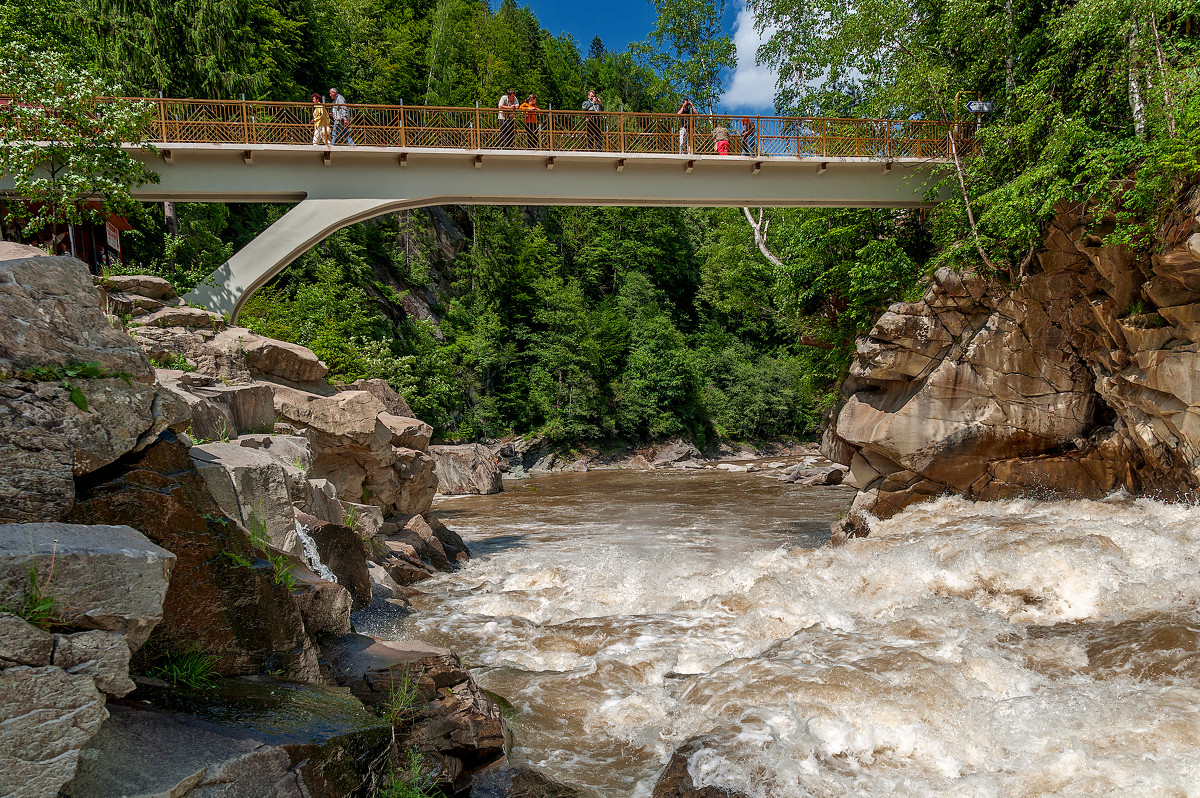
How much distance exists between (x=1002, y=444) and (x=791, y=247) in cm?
745

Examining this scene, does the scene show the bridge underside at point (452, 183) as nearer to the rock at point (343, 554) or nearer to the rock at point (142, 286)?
the rock at point (142, 286)

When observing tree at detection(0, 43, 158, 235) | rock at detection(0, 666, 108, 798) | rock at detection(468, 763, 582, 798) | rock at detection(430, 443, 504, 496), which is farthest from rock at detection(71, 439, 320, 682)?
rock at detection(430, 443, 504, 496)

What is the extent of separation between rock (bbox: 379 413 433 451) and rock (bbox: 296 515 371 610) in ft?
22.4

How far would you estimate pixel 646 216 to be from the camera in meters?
48.2

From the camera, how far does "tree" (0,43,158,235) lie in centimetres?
1380

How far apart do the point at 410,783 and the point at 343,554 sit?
445cm

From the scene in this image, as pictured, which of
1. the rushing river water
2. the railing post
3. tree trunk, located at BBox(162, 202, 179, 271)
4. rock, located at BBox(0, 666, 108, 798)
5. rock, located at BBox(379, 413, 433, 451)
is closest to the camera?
rock, located at BBox(0, 666, 108, 798)

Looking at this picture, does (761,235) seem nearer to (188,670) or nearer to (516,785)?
Result: (516,785)

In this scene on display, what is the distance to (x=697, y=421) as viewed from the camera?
39.9 m

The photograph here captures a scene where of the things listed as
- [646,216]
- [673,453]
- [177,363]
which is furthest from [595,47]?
[177,363]

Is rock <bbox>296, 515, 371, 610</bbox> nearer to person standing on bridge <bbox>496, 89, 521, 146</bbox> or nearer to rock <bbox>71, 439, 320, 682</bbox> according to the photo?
rock <bbox>71, 439, 320, 682</bbox>

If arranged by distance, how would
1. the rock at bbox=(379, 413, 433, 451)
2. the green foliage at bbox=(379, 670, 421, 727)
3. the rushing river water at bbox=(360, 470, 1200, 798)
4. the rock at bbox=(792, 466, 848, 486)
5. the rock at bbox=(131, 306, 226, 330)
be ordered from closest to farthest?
the green foliage at bbox=(379, 670, 421, 727) < the rushing river water at bbox=(360, 470, 1200, 798) < the rock at bbox=(131, 306, 226, 330) < the rock at bbox=(379, 413, 433, 451) < the rock at bbox=(792, 466, 848, 486)

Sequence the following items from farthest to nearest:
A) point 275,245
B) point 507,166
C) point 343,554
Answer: point 507,166 < point 275,245 < point 343,554

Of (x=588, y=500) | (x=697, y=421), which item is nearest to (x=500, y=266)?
(x=697, y=421)
